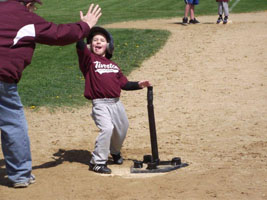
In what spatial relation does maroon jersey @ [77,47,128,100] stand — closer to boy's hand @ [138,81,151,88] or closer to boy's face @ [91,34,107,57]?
boy's face @ [91,34,107,57]

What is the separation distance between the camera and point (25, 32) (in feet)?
17.9

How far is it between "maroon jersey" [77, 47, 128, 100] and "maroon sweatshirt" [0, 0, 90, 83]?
678mm

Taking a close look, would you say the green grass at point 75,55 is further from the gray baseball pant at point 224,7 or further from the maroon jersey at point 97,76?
the maroon jersey at point 97,76

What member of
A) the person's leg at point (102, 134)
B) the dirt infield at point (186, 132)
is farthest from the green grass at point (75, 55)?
the person's leg at point (102, 134)

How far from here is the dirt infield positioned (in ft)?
18.0

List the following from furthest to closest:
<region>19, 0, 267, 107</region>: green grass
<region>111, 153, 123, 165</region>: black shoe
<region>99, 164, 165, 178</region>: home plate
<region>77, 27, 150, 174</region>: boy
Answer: <region>19, 0, 267, 107</region>: green grass → <region>111, 153, 123, 165</region>: black shoe → <region>77, 27, 150, 174</region>: boy → <region>99, 164, 165, 178</region>: home plate

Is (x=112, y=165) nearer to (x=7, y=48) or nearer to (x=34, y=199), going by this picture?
(x=34, y=199)

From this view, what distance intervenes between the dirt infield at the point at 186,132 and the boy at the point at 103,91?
29 centimetres

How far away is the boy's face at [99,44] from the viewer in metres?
6.40

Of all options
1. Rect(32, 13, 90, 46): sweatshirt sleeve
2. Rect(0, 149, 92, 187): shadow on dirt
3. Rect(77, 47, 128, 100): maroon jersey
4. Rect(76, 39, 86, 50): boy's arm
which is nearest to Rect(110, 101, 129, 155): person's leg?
Rect(77, 47, 128, 100): maroon jersey

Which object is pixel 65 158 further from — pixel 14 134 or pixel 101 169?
pixel 14 134

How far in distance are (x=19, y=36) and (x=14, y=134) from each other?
36.7 inches

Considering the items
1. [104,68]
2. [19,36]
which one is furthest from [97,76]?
[19,36]

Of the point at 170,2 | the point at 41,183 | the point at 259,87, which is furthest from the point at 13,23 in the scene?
the point at 170,2
